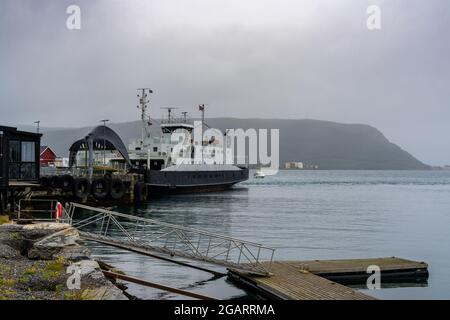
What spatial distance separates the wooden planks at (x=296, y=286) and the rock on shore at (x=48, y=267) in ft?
17.4

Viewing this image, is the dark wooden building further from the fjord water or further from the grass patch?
the grass patch

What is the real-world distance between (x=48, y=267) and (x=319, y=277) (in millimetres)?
8820

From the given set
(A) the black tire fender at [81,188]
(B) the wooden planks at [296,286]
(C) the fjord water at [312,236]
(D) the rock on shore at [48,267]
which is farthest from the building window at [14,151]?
(A) the black tire fender at [81,188]

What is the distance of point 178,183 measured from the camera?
67500 millimetres

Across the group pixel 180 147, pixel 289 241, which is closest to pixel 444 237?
pixel 289 241

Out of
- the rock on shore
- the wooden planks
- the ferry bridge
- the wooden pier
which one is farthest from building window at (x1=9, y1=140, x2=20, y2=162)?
the wooden planks

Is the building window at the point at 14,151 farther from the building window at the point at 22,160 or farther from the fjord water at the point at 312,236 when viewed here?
the fjord water at the point at 312,236

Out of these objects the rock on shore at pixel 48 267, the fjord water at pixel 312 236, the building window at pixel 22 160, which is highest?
the building window at pixel 22 160

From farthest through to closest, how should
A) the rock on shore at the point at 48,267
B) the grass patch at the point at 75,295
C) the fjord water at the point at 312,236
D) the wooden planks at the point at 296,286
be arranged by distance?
the fjord water at the point at 312,236 < the wooden planks at the point at 296,286 < the rock on shore at the point at 48,267 < the grass patch at the point at 75,295

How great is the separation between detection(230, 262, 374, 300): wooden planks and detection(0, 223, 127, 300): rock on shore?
532 centimetres

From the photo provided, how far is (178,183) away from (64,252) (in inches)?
2065

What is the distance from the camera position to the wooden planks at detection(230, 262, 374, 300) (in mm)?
14344

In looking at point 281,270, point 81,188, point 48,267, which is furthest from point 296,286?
point 81,188

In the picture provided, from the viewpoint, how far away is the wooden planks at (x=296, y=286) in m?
14.3
